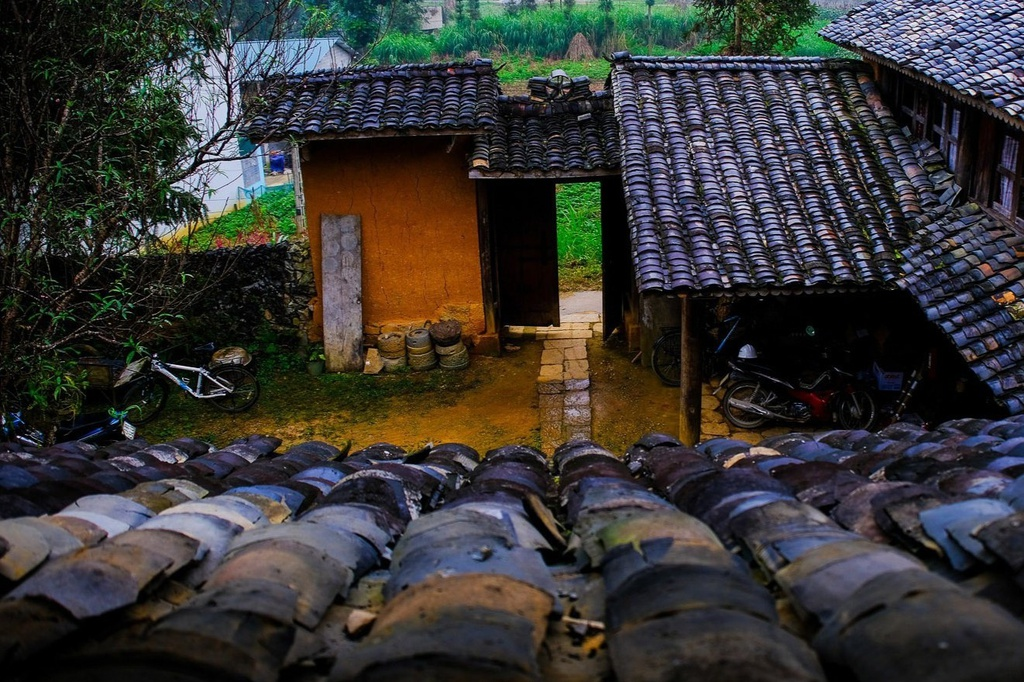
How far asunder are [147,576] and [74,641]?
334mm

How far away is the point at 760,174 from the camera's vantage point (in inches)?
399

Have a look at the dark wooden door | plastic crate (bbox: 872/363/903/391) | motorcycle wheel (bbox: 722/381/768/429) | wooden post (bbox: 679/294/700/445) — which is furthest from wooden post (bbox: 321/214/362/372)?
plastic crate (bbox: 872/363/903/391)

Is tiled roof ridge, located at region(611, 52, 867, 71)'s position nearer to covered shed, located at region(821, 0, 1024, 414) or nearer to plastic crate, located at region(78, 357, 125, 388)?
covered shed, located at region(821, 0, 1024, 414)

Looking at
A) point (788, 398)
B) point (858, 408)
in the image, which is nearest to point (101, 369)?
point (788, 398)

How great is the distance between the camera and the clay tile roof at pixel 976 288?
6.89 meters

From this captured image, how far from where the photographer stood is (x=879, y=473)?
160 inches

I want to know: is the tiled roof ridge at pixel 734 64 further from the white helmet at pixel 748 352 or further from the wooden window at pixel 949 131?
the white helmet at pixel 748 352

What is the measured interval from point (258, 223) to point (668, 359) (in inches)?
422

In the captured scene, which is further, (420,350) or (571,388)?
(420,350)

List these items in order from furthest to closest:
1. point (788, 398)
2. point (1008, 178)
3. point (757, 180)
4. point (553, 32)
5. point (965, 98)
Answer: point (553, 32), point (788, 398), point (757, 180), point (1008, 178), point (965, 98)

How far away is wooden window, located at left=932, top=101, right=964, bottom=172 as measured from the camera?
9.31 m

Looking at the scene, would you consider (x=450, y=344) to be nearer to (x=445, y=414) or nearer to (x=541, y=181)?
(x=445, y=414)

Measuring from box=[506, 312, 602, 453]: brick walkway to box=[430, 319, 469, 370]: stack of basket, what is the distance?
1.25 metres

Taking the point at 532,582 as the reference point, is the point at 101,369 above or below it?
below
